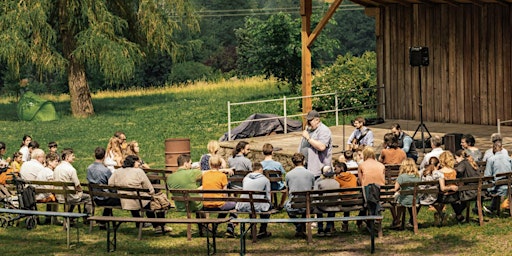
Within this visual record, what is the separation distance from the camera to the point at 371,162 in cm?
1594

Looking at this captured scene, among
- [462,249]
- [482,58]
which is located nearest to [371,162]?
[462,249]

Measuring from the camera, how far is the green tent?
4391cm

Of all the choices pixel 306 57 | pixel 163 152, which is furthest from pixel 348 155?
pixel 163 152

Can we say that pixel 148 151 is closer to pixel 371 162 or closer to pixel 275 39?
pixel 371 162

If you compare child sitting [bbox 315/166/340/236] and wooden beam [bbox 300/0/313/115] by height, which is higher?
wooden beam [bbox 300/0/313/115]

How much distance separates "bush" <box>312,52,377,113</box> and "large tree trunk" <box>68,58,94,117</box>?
10205 mm

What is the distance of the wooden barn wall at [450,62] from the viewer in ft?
87.2

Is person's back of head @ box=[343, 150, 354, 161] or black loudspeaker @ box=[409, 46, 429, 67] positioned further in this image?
black loudspeaker @ box=[409, 46, 429, 67]

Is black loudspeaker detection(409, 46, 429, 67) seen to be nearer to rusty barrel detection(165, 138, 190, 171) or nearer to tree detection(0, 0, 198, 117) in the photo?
rusty barrel detection(165, 138, 190, 171)

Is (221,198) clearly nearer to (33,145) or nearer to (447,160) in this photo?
(447,160)

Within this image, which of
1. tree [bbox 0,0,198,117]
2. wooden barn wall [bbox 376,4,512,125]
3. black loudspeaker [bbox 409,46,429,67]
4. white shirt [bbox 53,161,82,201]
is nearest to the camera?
white shirt [bbox 53,161,82,201]

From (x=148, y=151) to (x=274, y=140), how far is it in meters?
5.07

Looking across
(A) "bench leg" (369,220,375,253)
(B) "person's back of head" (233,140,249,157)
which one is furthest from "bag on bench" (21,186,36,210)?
(A) "bench leg" (369,220,375,253)

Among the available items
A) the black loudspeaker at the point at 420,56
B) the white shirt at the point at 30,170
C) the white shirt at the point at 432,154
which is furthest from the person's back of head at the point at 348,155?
the black loudspeaker at the point at 420,56
